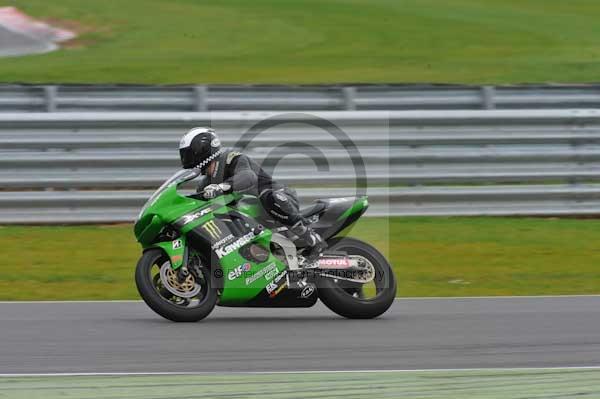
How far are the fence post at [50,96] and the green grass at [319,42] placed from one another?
427cm

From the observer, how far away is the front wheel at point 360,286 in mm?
8031

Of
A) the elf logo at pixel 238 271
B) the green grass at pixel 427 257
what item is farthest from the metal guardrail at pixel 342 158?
the elf logo at pixel 238 271

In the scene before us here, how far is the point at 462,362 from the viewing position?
6598 mm

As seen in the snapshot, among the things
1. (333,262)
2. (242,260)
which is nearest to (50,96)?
(242,260)

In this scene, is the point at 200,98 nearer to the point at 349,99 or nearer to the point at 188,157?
the point at 349,99

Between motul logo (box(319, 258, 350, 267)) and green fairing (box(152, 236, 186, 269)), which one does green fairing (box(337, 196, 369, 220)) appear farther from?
green fairing (box(152, 236, 186, 269))

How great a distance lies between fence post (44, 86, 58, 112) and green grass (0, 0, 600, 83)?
4.27 meters

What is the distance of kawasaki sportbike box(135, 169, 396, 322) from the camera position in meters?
7.81

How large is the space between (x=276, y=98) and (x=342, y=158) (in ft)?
5.51

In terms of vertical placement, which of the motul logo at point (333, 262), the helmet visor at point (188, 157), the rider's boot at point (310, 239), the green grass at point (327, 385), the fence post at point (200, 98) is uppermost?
the helmet visor at point (188, 157)

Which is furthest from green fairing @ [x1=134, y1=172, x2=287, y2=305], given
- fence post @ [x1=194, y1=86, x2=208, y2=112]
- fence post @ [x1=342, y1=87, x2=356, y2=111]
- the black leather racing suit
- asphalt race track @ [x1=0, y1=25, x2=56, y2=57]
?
asphalt race track @ [x1=0, y1=25, x2=56, y2=57]

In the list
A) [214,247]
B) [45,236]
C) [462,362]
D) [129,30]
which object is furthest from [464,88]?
[129,30]

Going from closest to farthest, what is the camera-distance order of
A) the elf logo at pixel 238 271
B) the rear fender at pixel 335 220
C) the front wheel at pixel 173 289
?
the front wheel at pixel 173 289
the elf logo at pixel 238 271
the rear fender at pixel 335 220

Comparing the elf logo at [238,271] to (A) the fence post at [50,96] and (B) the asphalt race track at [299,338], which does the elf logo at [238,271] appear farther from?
(A) the fence post at [50,96]
